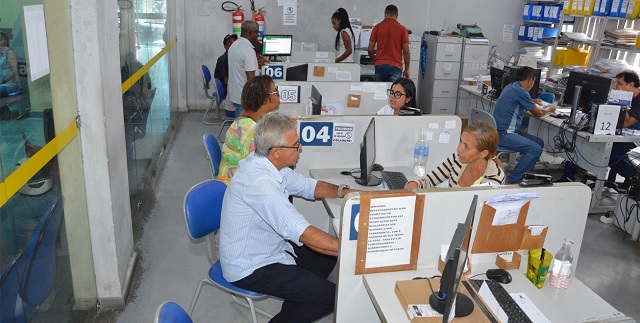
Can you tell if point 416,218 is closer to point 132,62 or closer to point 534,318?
point 534,318

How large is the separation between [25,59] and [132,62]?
201 centimetres

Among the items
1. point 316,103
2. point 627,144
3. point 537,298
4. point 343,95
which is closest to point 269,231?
point 537,298

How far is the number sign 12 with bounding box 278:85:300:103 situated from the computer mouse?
10.2 feet

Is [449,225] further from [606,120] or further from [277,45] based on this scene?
[277,45]

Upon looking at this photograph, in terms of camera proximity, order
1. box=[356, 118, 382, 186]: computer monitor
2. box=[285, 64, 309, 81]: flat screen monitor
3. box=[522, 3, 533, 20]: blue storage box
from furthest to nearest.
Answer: box=[522, 3, 533, 20]: blue storage box < box=[285, 64, 309, 81]: flat screen monitor < box=[356, 118, 382, 186]: computer monitor

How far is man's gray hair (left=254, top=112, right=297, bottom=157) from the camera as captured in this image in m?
2.41

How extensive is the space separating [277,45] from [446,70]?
2.66 m

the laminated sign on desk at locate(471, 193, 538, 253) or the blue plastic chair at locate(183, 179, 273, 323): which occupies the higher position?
the laminated sign on desk at locate(471, 193, 538, 253)

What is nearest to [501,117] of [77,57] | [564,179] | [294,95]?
[564,179]

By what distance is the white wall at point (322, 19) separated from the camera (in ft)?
26.6

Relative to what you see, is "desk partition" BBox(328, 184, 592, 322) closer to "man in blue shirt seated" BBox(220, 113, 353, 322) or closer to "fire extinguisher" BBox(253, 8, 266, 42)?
"man in blue shirt seated" BBox(220, 113, 353, 322)

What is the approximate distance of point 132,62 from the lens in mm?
4078


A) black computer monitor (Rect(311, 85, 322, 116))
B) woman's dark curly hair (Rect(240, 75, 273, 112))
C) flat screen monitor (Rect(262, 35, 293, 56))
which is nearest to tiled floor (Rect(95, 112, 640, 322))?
woman's dark curly hair (Rect(240, 75, 273, 112))

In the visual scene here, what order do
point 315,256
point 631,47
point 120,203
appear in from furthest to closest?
point 631,47, point 120,203, point 315,256
